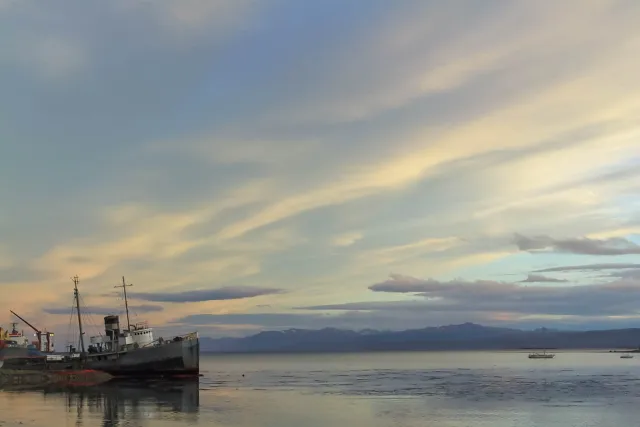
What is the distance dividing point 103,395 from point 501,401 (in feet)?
154

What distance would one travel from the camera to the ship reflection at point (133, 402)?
55688mm

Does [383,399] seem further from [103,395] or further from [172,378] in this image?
[172,378]

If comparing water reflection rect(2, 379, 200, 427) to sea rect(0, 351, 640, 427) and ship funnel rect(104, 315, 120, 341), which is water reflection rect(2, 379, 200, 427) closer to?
sea rect(0, 351, 640, 427)

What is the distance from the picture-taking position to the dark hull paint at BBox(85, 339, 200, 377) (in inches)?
3994

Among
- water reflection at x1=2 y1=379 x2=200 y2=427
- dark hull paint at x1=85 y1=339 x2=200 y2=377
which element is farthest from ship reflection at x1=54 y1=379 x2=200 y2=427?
dark hull paint at x1=85 y1=339 x2=200 y2=377

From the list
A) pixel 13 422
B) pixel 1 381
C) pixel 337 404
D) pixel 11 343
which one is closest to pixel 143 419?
pixel 13 422

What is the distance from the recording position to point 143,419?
54.1 m

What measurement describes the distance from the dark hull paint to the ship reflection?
241 cm

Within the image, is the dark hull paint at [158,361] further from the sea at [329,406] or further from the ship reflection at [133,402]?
the sea at [329,406]

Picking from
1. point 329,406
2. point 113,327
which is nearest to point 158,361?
point 113,327

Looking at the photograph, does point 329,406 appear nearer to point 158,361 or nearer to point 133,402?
point 133,402

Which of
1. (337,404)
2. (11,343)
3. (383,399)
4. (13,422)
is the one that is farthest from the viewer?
(11,343)

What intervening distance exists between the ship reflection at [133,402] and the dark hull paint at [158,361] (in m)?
2.41

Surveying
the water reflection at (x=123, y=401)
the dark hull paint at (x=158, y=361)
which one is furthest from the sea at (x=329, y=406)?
the dark hull paint at (x=158, y=361)
